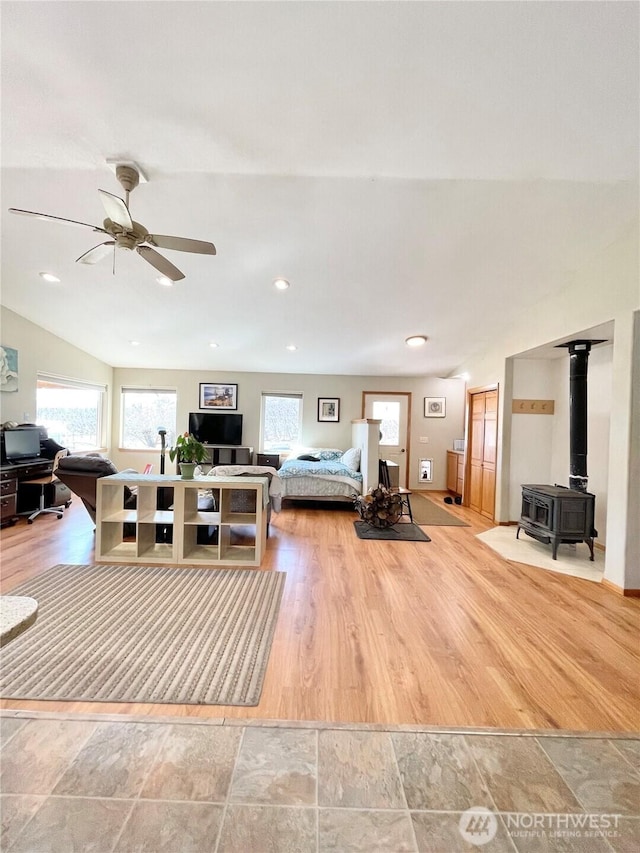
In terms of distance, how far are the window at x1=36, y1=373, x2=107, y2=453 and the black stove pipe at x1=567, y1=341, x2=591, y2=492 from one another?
7.28 meters

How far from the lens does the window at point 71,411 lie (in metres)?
5.56

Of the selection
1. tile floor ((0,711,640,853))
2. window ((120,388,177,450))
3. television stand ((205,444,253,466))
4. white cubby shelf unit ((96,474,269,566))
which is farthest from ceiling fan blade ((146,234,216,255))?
window ((120,388,177,450))

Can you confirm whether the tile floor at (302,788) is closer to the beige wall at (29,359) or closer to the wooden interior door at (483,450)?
the wooden interior door at (483,450)

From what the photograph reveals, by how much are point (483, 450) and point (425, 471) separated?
1.87 meters

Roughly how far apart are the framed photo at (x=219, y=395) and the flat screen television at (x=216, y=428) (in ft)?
1.05

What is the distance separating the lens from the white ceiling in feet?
4.42

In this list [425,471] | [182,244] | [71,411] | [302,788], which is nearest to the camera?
[302,788]

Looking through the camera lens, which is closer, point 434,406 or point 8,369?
point 8,369

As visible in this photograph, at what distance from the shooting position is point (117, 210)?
6.42 feet

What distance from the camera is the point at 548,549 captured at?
394 cm

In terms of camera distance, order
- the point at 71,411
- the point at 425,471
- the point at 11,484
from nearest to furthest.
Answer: the point at 11,484 → the point at 71,411 → the point at 425,471

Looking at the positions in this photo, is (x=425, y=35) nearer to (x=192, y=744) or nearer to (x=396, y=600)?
(x=192, y=744)

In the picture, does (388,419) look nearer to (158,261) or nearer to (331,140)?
(158,261)

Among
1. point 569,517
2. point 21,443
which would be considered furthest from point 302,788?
point 21,443
